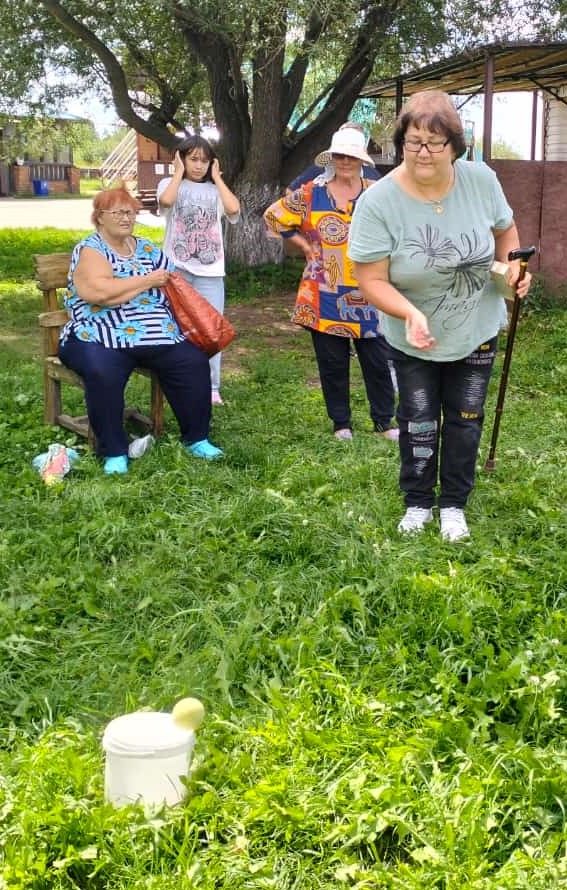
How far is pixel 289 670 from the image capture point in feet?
10.4

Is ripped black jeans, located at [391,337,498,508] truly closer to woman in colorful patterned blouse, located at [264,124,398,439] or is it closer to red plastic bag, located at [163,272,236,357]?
woman in colorful patterned blouse, located at [264,124,398,439]

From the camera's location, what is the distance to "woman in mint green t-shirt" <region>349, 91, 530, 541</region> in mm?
3736

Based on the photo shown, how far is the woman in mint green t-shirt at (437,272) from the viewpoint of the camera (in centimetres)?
374

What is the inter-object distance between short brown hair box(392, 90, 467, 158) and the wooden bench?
2.52 metres

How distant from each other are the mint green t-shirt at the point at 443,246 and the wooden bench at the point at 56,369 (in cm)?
220

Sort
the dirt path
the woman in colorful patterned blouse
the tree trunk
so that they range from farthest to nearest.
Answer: the tree trunk
the dirt path
the woman in colorful patterned blouse

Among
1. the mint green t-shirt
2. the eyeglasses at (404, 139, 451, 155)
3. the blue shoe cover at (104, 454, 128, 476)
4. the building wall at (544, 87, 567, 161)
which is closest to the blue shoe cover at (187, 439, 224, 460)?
the blue shoe cover at (104, 454, 128, 476)

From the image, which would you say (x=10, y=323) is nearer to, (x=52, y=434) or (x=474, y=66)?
(x=52, y=434)

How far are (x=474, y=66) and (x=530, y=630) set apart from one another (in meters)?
10.1

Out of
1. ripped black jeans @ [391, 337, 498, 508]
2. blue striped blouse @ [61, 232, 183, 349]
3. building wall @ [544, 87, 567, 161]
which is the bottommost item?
ripped black jeans @ [391, 337, 498, 508]

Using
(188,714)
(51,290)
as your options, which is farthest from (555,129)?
(188,714)

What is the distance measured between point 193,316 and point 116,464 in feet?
3.23

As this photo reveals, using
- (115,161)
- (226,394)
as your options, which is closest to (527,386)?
(226,394)

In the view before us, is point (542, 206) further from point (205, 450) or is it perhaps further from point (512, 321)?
point (512, 321)
